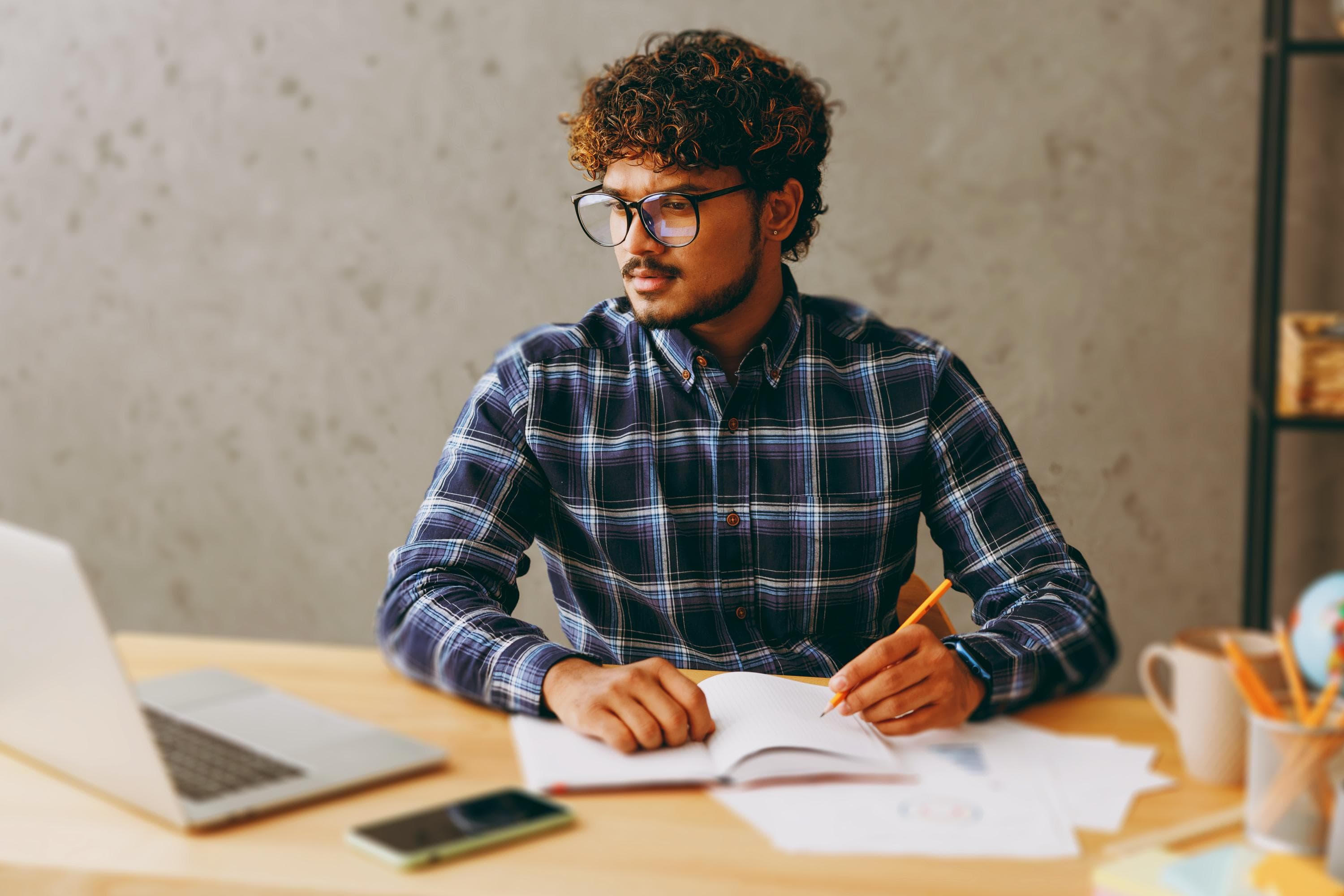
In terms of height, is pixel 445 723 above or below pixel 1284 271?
below

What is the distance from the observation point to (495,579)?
1358 mm

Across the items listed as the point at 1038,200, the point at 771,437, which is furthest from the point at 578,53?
the point at 771,437

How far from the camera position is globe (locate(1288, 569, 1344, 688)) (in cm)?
81

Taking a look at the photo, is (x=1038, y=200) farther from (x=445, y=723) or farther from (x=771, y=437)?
(x=445, y=723)

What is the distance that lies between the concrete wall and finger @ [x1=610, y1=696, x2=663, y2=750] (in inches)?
41.6

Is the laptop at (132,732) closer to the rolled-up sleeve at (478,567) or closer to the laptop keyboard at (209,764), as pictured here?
the laptop keyboard at (209,764)

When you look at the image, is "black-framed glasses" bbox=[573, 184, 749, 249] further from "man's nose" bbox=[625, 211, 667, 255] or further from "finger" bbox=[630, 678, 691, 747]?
"finger" bbox=[630, 678, 691, 747]

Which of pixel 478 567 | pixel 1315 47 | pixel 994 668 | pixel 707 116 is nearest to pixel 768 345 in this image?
pixel 707 116

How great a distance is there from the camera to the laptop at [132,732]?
0.80 m

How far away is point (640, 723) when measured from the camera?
3.06 ft

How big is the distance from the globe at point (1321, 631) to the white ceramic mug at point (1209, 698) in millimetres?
19

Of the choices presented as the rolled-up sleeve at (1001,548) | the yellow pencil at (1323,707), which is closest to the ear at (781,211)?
the rolled-up sleeve at (1001,548)

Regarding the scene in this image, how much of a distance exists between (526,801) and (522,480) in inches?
25.3

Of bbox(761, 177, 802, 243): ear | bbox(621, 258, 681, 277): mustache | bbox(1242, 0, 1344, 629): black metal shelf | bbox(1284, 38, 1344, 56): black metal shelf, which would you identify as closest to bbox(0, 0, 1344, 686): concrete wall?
bbox(1242, 0, 1344, 629): black metal shelf
